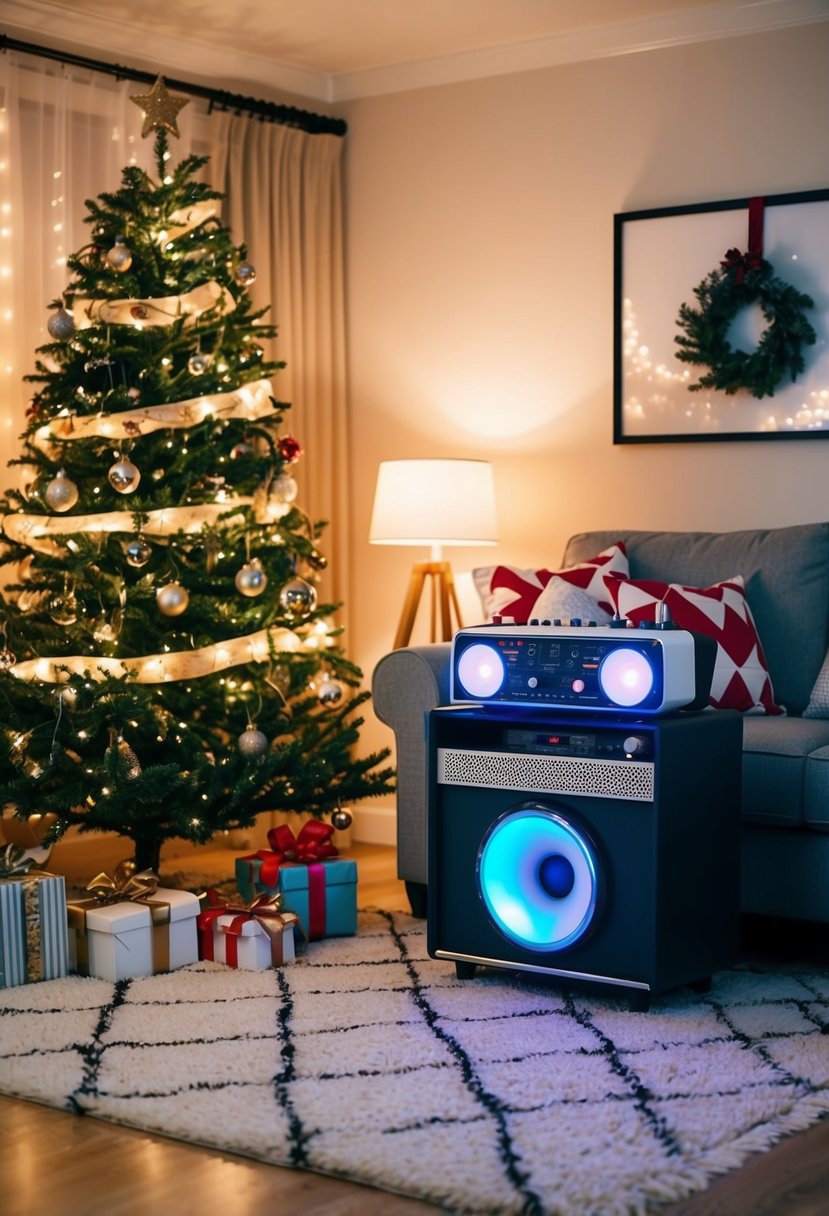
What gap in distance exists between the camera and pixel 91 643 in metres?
3.68

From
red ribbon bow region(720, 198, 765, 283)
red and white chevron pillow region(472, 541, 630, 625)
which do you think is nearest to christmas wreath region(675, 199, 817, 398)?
red ribbon bow region(720, 198, 765, 283)

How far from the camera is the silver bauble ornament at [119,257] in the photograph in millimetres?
3660

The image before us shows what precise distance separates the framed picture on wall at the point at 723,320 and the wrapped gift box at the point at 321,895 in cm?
168

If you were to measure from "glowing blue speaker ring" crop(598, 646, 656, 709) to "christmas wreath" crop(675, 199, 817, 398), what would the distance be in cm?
161

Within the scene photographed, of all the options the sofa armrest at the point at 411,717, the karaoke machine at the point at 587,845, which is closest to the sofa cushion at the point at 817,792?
the karaoke machine at the point at 587,845

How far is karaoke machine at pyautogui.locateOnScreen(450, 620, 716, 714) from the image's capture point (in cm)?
287

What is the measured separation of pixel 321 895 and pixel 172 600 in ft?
2.52

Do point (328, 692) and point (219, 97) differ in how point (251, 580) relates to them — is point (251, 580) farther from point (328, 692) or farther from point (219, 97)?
point (219, 97)

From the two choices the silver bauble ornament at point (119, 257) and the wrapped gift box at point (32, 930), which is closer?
the wrapped gift box at point (32, 930)

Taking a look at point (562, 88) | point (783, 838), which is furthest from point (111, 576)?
point (562, 88)

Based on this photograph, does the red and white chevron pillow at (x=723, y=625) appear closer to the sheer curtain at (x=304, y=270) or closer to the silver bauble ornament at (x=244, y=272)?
the silver bauble ornament at (x=244, y=272)

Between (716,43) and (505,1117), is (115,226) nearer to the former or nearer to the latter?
(716,43)

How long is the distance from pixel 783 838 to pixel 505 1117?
1.14m

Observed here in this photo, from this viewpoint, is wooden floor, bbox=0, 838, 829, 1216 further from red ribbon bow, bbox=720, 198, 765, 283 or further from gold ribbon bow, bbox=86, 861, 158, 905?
red ribbon bow, bbox=720, 198, 765, 283
